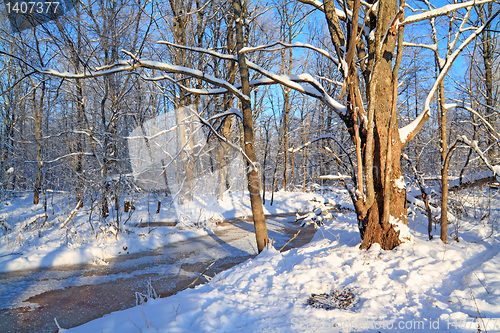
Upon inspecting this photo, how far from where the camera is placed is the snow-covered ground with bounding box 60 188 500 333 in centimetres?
252

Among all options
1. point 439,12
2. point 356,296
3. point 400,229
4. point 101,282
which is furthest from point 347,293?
point 101,282

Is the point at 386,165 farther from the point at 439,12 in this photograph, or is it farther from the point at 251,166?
the point at 251,166

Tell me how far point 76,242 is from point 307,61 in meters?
16.8

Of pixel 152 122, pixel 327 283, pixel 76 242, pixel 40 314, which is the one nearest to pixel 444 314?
pixel 327 283

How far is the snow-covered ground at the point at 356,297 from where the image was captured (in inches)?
99.0

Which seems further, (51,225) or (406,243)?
(51,225)

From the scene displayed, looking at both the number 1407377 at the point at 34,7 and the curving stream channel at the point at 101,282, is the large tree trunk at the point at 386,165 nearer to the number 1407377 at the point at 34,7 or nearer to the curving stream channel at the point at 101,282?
the curving stream channel at the point at 101,282

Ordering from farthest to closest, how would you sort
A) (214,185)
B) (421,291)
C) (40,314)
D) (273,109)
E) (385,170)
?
(273,109)
(214,185)
(40,314)
(385,170)
(421,291)

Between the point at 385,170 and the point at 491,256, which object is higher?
the point at 385,170

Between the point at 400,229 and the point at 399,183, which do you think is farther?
the point at 399,183

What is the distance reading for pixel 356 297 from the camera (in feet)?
10.0

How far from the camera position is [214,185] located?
17297mm

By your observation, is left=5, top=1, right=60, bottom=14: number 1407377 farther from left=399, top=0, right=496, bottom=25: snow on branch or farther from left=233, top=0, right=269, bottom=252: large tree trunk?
left=399, top=0, right=496, bottom=25: snow on branch

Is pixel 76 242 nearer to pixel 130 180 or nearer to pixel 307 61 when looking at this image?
pixel 130 180
